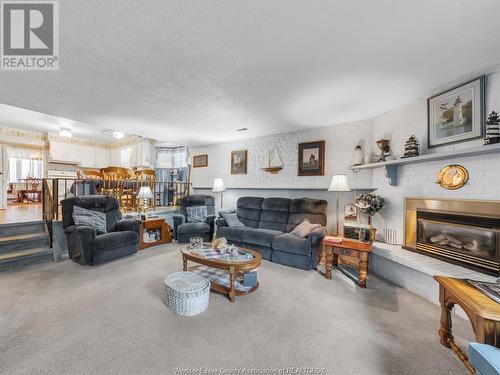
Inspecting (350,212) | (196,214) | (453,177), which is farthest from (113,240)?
(453,177)

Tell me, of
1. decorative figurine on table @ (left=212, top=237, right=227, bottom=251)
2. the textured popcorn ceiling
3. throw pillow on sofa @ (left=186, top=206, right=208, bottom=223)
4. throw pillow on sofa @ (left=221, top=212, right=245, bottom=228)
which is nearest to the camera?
the textured popcorn ceiling

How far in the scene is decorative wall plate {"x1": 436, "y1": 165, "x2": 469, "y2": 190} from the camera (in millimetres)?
2191

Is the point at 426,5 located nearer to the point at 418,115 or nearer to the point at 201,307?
the point at 418,115

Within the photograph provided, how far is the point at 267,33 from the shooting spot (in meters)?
1.56

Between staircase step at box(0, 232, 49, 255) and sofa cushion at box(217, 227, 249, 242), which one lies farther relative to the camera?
sofa cushion at box(217, 227, 249, 242)

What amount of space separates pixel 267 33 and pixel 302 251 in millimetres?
2684

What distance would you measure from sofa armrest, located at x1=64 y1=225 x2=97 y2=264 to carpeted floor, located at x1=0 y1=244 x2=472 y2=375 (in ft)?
1.25

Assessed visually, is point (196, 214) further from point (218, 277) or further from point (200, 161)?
point (218, 277)

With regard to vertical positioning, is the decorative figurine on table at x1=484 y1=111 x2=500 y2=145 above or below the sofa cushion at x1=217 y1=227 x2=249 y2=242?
above

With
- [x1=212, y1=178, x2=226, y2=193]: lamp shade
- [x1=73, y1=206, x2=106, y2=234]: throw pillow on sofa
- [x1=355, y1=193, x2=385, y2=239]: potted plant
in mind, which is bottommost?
[x1=73, y1=206, x2=106, y2=234]: throw pillow on sofa

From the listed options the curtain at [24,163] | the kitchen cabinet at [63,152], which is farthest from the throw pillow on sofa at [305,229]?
the curtain at [24,163]

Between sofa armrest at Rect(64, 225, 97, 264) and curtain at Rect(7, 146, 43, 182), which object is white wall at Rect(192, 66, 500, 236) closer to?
sofa armrest at Rect(64, 225, 97, 264)

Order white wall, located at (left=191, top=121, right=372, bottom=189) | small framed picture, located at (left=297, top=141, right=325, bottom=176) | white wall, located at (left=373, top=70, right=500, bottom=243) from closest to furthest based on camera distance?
white wall, located at (left=373, top=70, right=500, bottom=243), white wall, located at (left=191, top=121, right=372, bottom=189), small framed picture, located at (left=297, top=141, right=325, bottom=176)

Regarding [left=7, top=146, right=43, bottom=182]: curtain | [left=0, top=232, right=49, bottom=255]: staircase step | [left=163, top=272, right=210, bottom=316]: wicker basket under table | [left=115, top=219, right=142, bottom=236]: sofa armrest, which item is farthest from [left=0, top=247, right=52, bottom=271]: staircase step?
[left=7, top=146, right=43, bottom=182]: curtain
